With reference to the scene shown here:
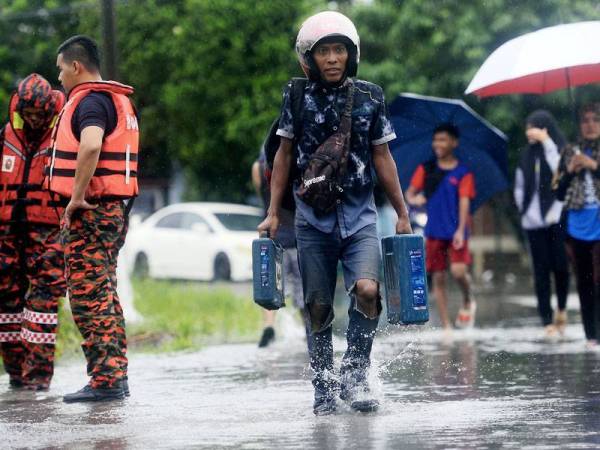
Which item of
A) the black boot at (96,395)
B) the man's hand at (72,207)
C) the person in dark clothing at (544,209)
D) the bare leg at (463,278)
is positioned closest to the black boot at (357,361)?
the black boot at (96,395)

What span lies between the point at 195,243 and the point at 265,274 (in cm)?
1987

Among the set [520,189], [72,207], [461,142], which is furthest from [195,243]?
[72,207]

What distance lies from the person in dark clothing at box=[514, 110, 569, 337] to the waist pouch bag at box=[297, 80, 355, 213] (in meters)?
5.62

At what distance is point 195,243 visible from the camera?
26.9m

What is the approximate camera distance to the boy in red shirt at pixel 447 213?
12.9 m

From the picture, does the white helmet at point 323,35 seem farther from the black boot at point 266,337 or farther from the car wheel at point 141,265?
the car wheel at point 141,265

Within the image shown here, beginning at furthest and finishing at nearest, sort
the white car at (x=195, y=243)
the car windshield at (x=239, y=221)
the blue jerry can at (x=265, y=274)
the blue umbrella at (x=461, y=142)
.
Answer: the car windshield at (x=239, y=221), the white car at (x=195, y=243), the blue umbrella at (x=461, y=142), the blue jerry can at (x=265, y=274)

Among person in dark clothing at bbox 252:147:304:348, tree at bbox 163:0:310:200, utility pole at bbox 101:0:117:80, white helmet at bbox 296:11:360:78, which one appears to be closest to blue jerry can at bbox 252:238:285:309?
white helmet at bbox 296:11:360:78

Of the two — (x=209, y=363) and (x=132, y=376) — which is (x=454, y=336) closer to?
(x=209, y=363)

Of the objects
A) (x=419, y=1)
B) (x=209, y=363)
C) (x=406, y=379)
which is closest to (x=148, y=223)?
(x=419, y=1)

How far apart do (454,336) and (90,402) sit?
5085 millimetres

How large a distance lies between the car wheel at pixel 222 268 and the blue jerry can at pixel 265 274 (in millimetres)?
18940

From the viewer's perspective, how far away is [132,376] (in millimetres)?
9539

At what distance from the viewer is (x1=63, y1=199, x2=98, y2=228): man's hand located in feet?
25.8
